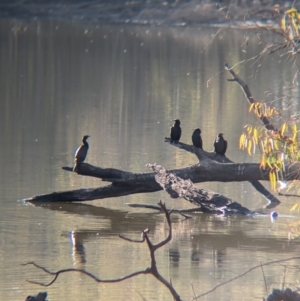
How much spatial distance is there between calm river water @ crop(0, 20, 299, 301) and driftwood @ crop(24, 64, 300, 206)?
180mm

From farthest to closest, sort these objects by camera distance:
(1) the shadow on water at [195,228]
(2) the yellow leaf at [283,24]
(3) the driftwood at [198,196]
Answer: (3) the driftwood at [198,196] → (1) the shadow on water at [195,228] → (2) the yellow leaf at [283,24]

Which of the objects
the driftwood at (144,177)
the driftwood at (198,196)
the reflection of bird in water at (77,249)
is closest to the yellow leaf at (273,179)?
the reflection of bird in water at (77,249)

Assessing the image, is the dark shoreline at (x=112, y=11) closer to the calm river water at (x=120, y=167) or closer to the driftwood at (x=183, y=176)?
the calm river water at (x=120, y=167)

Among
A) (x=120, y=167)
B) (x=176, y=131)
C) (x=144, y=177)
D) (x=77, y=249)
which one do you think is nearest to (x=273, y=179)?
(x=77, y=249)

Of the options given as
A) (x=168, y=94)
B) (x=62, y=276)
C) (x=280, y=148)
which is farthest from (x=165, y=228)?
(x=168, y=94)

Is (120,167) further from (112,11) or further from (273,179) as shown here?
(112,11)

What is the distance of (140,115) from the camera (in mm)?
19656

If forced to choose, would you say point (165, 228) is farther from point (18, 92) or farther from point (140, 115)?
point (18, 92)

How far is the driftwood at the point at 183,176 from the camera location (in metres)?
9.88

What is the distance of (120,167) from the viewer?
13.2 meters

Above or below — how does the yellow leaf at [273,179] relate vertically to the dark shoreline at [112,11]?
below

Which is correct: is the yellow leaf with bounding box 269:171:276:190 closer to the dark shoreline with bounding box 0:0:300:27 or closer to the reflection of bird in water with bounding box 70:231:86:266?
the reflection of bird in water with bounding box 70:231:86:266

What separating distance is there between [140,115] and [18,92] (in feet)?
18.1

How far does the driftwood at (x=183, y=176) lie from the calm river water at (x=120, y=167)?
7.1 inches
